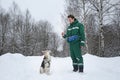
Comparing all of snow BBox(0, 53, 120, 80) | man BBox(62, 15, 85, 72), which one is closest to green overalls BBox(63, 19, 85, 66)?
man BBox(62, 15, 85, 72)

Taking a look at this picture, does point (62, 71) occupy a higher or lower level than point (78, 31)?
Result: lower

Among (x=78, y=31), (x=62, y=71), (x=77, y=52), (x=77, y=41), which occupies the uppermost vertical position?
(x=78, y=31)

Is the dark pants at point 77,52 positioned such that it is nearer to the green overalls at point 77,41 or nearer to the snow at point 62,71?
the green overalls at point 77,41

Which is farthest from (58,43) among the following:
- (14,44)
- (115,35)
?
(115,35)

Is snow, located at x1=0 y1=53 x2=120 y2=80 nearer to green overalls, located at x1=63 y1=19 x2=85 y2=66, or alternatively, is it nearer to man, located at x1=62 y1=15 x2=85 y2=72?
man, located at x1=62 y1=15 x2=85 y2=72

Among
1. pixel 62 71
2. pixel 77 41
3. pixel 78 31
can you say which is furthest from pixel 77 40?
pixel 62 71

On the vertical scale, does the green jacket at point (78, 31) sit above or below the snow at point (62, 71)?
above

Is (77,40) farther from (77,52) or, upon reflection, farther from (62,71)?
(62,71)

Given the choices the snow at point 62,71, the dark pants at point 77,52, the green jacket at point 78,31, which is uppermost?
the green jacket at point 78,31

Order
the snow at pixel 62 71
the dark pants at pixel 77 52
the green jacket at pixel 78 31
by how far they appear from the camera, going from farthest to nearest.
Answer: the dark pants at pixel 77 52 → the green jacket at pixel 78 31 → the snow at pixel 62 71

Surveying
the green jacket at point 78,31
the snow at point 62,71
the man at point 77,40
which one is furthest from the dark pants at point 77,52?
the snow at point 62,71

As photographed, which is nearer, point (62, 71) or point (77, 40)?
point (77, 40)

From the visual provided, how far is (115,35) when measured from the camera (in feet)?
101

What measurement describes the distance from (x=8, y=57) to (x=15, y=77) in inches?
146
